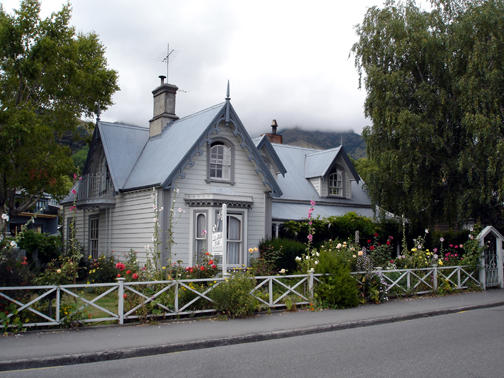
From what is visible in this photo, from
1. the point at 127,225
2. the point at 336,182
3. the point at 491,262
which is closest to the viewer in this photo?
the point at 491,262

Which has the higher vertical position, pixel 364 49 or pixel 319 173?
pixel 364 49

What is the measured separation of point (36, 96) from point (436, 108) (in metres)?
16.6

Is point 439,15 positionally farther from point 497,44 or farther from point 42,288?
point 42,288

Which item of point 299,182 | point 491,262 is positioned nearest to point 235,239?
point 299,182

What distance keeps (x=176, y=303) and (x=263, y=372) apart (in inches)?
176

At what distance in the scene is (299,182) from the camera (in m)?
24.1

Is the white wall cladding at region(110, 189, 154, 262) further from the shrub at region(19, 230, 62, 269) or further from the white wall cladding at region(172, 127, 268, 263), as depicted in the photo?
the shrub at region(19, 230, 62, 269)

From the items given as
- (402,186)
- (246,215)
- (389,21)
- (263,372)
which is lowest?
(263,372)

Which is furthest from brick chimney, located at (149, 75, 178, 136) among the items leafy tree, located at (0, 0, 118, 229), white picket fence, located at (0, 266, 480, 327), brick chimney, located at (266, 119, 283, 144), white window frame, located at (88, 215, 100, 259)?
brick chimney, located at (266, 119, 283, 144)

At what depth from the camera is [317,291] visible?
1324 centimetres

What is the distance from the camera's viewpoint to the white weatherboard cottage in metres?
16.8

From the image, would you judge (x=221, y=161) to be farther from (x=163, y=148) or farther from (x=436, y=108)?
(x=436, y=108)

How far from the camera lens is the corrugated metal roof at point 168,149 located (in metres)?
17.0

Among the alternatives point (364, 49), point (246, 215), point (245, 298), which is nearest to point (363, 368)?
point (245, 298)
